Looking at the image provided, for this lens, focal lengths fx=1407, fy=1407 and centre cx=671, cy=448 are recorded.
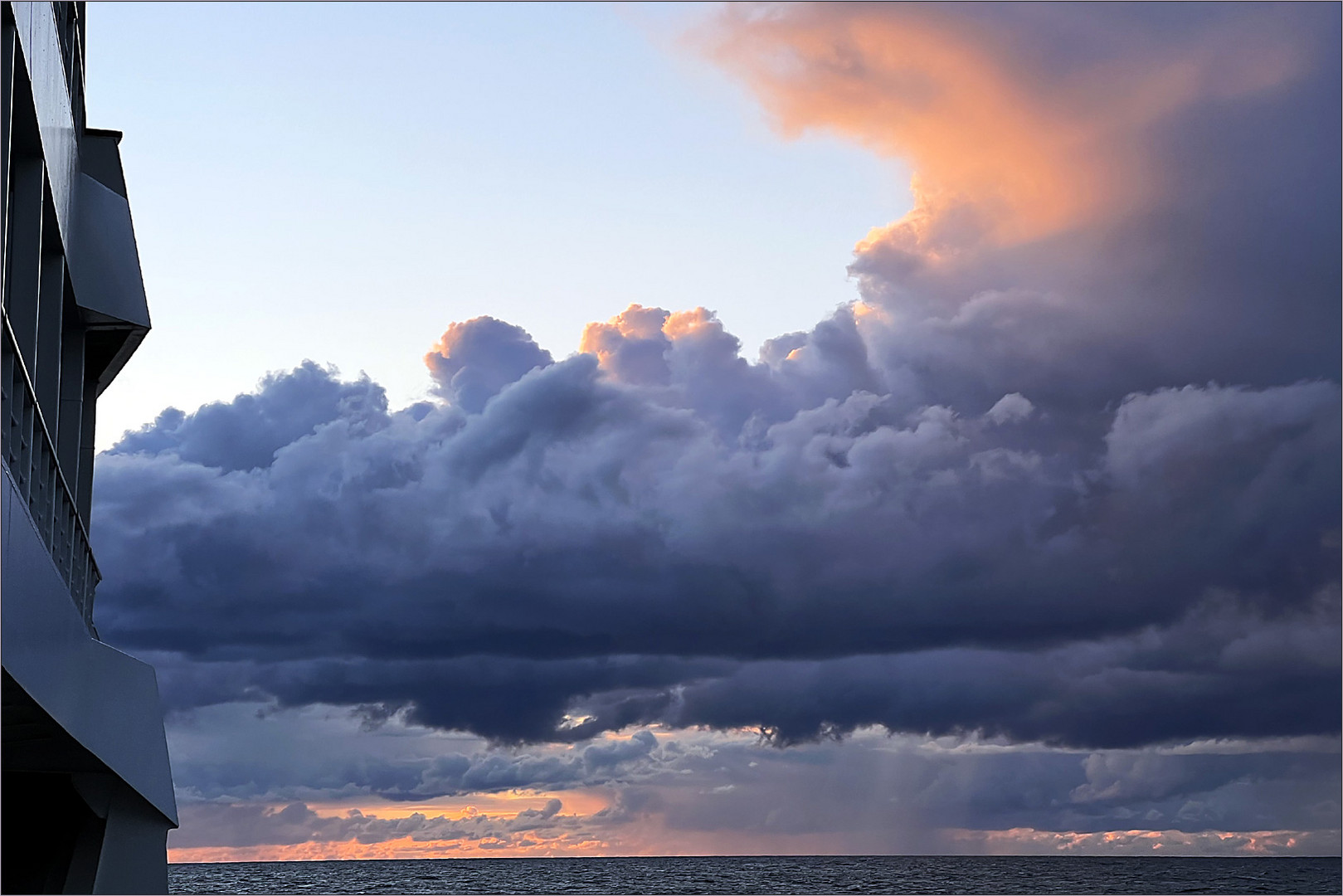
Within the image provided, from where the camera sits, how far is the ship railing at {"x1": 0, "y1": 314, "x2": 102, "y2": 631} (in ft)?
46.0

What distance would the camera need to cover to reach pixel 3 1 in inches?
581

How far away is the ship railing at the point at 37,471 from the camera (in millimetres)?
14031

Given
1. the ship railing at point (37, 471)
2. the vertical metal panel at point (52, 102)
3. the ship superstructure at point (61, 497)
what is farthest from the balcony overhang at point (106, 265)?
the ship railing at point (37, 471)

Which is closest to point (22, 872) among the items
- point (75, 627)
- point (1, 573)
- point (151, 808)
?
point (151, 808)

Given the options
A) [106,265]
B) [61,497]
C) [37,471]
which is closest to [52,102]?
[106,265]

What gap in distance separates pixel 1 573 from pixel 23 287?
646 centimetres

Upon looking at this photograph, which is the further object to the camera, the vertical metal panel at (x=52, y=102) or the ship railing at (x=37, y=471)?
the vertical metal panel at (x=52, y=102)

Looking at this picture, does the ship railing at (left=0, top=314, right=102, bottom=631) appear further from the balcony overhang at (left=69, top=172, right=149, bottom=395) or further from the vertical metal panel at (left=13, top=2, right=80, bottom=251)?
the balcony overhang at (left=69, top=172, right=149, bottom=395)

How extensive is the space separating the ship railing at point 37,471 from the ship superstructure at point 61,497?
0.03 m

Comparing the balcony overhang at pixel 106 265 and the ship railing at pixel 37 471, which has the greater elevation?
the balcony overhang at pixel 106 265

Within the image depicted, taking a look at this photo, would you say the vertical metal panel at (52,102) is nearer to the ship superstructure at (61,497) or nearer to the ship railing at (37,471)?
the ship superstructure at (61,497)

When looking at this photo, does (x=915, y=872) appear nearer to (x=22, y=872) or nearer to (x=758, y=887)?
(x=758, y=887)

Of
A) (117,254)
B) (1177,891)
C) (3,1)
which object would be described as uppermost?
(117,254)

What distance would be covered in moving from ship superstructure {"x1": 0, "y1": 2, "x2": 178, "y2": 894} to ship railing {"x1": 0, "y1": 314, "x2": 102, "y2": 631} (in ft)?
0.11
